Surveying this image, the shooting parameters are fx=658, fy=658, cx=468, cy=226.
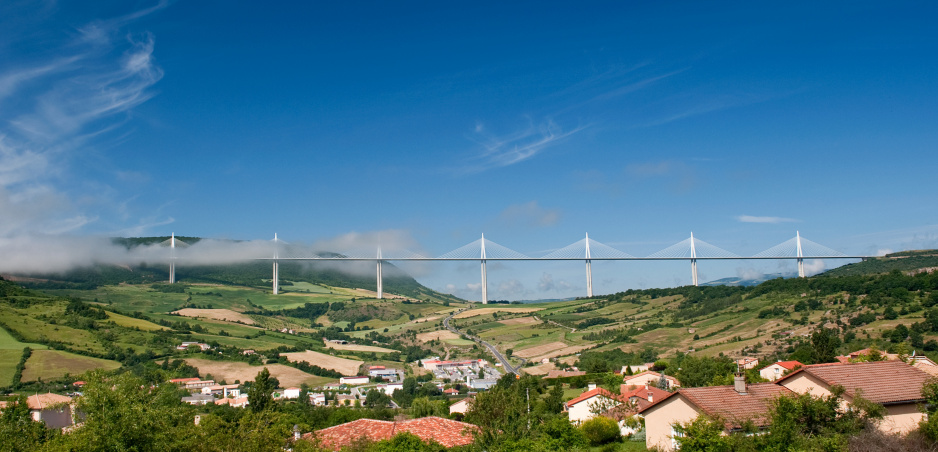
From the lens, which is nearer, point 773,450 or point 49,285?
point 773,450

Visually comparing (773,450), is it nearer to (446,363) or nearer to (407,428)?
(407,428)

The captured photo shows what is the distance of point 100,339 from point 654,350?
2648 inches

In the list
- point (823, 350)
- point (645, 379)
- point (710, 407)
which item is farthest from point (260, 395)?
point (823, 350)

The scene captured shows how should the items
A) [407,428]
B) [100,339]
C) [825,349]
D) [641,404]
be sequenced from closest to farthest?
[407,428] < [641,404] < [825,349] < [100,339]

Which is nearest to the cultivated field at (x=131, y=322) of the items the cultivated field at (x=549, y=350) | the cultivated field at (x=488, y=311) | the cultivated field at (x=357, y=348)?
the cultivated field at (x=357, y=348)

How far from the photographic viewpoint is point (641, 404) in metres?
32.0

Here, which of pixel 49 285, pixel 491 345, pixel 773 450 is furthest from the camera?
pixel 49 285

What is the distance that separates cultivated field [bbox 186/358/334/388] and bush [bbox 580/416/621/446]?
53.6 meters

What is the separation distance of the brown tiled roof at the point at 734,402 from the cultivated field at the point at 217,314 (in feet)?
365

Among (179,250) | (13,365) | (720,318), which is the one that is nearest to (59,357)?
(13,365)

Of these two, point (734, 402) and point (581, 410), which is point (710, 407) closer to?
point (734, 402)

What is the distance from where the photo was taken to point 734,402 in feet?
65.9

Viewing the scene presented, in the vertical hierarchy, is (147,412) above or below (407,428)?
above

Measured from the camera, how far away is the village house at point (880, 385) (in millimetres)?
19109
